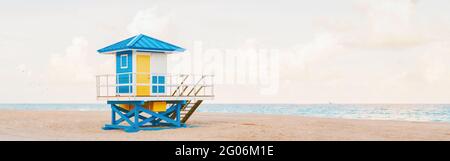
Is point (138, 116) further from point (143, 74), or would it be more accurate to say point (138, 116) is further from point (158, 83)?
point (143, 74)

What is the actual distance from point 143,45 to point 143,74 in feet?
3.85

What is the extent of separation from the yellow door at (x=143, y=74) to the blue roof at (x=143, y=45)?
513 millimetres

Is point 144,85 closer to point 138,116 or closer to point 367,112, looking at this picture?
point 138,116

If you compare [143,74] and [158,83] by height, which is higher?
[143,74]

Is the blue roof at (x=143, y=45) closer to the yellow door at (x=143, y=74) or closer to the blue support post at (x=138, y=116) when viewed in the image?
the yellow door at (x=143, y=74)

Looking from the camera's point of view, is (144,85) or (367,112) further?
(367,112)

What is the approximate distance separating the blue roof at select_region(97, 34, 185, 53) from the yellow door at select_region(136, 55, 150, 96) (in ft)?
1.68

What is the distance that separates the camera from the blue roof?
826 inches

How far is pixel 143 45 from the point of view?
21.1 metres

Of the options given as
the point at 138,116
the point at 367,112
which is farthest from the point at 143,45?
the point at 367,112

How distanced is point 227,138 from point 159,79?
512 centimetres

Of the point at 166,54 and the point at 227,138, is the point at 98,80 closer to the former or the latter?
the point at 166,54

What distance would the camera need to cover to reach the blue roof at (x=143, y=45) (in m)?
21.0
